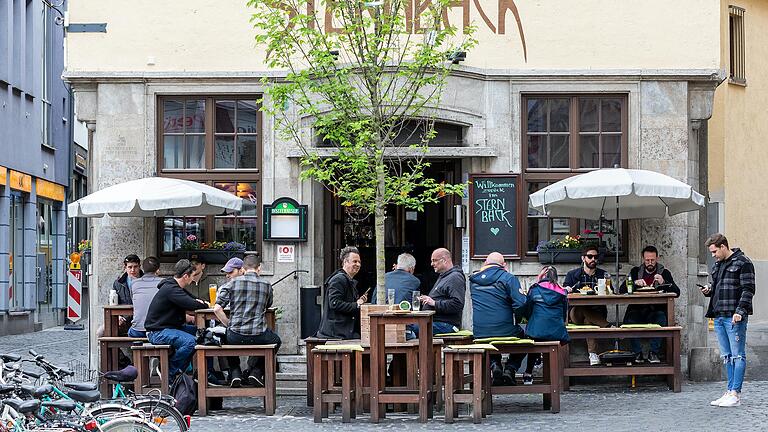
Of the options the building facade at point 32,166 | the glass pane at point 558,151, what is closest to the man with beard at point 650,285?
the glass pane at point 558,151

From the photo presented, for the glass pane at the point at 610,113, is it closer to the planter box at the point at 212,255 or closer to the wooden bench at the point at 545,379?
the wooden bench at the point at 545,379

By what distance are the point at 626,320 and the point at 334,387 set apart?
4.18 m

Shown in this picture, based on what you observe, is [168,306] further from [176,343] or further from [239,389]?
[239,389]

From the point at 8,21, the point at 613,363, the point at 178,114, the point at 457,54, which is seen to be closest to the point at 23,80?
the point at 8,21

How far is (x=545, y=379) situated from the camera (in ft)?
46.1

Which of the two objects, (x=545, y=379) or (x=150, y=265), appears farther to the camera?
(x=150, y=265)

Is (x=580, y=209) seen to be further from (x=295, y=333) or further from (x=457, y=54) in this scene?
(x=295, y=333)

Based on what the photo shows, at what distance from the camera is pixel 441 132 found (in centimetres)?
1752

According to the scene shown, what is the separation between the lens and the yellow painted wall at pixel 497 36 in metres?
17.2

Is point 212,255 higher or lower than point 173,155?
lower

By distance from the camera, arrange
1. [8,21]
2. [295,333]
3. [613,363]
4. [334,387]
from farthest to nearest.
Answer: [8,21]
[295,333]
[613,363]
[334,387]

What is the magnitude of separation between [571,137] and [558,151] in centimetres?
23

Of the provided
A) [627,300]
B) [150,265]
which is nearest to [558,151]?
[627,300]

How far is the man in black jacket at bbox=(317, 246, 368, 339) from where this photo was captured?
14.4 m
